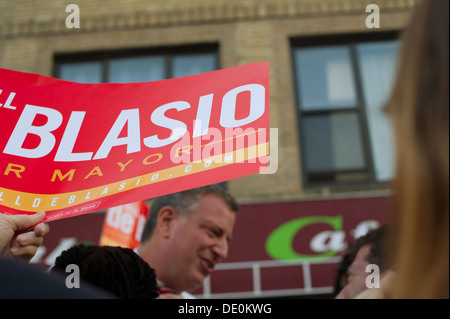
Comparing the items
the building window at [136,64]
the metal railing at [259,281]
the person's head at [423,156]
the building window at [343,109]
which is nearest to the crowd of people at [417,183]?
the person's head at [423,156]

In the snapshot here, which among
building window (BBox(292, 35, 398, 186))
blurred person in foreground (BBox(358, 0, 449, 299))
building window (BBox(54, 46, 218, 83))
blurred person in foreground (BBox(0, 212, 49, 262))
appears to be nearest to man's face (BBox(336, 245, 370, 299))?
blurred person in foreground (BBox(0, 212, 49, 262))

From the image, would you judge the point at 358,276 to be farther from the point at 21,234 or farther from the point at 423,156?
the point at 423,156

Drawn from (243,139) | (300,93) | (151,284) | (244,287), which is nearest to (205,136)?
(243,139)

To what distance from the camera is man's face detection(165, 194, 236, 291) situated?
318 centimetres

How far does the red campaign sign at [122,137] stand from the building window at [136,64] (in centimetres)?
587

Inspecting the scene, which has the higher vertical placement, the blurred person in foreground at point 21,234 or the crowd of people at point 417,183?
the blurred person in foreground at point 21,234

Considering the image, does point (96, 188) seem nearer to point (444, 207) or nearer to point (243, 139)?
point (243, 139)

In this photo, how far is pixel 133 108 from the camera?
2.27 m

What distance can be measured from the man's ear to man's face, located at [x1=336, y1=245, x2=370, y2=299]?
43.7 inches

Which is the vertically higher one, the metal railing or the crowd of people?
the metal railing

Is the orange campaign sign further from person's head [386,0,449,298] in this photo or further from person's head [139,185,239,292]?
person's head [386,0,449,298]

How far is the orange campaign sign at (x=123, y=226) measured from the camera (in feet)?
14.2

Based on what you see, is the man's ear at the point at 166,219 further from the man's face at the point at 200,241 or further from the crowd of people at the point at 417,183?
the crowd of people at the point at 417,183

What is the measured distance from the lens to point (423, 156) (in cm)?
90
